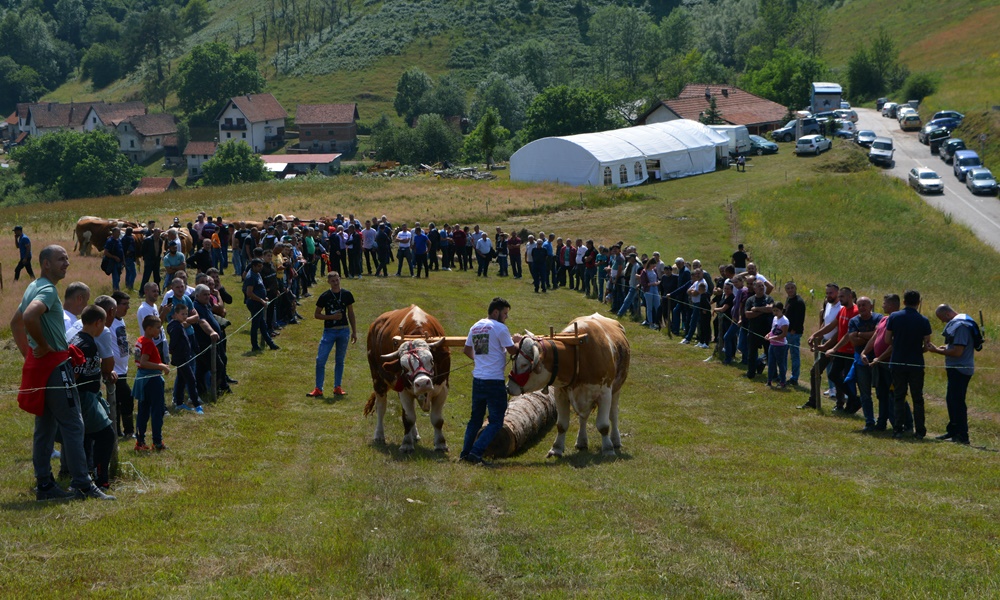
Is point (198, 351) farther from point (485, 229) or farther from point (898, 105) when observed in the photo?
point (898, 105)

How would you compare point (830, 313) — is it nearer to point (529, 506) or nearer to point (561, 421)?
point (561, 421)

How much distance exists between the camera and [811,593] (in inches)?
294

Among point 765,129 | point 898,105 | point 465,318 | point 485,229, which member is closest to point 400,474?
point 465,318

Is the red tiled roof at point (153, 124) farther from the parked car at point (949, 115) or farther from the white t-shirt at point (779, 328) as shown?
Answer: the white t-shirt at point (779, 328)

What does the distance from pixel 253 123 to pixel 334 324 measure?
129 metres

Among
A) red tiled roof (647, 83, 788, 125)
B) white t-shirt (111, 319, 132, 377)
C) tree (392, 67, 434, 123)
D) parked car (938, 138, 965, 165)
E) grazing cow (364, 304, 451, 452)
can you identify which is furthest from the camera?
tree (392, 67, 434, 123)

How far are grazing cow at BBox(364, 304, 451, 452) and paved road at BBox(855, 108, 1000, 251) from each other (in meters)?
42.6

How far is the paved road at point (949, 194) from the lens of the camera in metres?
53.7

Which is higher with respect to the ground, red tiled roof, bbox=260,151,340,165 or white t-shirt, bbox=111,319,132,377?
red tiled roof, bbox=260,151,340,165

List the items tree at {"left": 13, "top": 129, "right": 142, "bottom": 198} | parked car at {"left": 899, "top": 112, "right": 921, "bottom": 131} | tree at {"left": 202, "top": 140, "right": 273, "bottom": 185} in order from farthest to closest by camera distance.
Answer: tree at {"left": 202, "top": 140, "right": 273, "bottom": 185} < tree at {"left": 13, "top": 129, "right": 142, "bottom": 198} < parked car at {"left": 899, "top": 112, "right": 921, "bottom": 131}

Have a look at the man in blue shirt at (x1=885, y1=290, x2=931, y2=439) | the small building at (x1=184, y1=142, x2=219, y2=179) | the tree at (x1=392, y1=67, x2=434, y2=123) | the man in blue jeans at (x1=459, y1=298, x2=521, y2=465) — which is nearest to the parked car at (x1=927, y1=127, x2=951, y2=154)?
the man in blue shirt at (x1=885, y1=290, x2=931, y2=439)

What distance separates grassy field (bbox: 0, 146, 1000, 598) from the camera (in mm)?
7762

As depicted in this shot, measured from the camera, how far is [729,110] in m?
94.1

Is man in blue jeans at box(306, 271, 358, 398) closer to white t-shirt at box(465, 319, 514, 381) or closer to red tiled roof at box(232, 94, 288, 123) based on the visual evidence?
white t-shirt at box(465, 319, 514, 381)
